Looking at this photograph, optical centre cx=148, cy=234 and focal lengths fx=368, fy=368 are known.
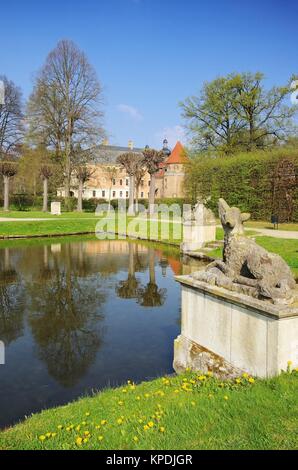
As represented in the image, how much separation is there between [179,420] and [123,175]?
74115 mm

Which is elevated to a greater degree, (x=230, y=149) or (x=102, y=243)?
(x=230, y=149)

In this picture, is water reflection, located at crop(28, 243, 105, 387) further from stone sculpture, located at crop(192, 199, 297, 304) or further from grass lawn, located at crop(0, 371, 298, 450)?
stone sculpture, located at crop(192, 199, 297, 304)

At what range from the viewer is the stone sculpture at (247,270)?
372 centimetres

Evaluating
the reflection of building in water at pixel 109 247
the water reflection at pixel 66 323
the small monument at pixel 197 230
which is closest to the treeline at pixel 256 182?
the small monument at pixel 197 230

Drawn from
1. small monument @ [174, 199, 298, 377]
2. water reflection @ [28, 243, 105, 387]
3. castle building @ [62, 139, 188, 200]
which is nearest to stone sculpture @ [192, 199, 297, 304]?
small monument @ [174, 199, 298, 377]

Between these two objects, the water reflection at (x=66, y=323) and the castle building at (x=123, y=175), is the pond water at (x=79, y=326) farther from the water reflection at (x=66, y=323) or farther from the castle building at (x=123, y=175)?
the castle building at (x=123, y=175)

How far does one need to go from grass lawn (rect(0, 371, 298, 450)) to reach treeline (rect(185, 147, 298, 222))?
59.1 feet

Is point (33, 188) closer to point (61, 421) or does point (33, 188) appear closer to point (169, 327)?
point (169, 327)

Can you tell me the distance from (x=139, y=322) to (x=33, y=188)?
123ft

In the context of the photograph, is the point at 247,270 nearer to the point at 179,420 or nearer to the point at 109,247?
the point at 179,420

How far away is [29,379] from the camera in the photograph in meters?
4.64

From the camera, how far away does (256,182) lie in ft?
76.2
